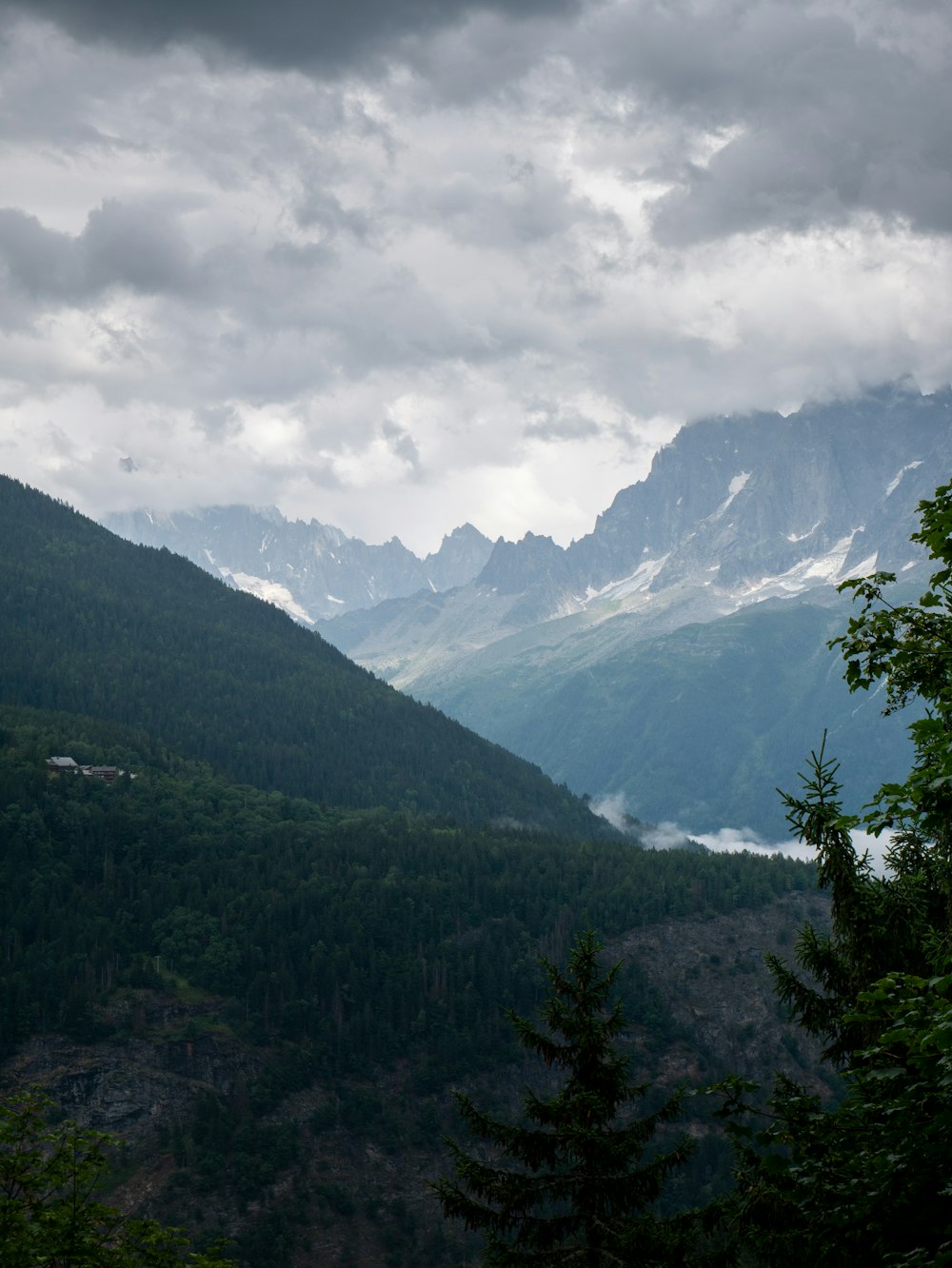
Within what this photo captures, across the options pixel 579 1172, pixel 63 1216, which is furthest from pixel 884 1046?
pixel 63 1216

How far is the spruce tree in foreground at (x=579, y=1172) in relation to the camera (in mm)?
33188

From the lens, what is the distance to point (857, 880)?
31.1 m

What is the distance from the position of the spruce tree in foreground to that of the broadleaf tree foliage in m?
4.17

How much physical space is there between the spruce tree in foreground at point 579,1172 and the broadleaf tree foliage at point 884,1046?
417 cm

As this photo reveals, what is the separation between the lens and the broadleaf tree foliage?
770 inches

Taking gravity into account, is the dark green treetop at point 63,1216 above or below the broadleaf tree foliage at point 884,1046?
below

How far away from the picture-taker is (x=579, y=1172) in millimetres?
34000

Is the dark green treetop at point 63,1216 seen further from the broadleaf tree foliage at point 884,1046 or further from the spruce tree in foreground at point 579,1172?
the broadleaf tree foliage at point 884,1046

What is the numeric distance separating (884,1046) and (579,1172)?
15.1 metres

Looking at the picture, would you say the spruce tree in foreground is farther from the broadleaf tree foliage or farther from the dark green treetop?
the dark green treetop

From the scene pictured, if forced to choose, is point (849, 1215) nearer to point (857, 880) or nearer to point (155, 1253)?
point (857, 880)

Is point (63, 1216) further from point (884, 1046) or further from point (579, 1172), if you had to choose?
point (884, 1046)

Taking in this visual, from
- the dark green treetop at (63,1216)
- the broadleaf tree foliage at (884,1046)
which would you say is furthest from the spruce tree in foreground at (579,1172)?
the dark green treetop at (63,1216)

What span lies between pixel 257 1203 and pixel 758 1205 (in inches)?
7684
